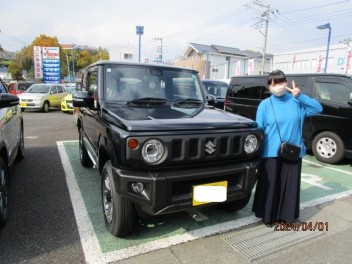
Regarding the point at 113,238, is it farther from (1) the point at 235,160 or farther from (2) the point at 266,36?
(2) the point at 266,36

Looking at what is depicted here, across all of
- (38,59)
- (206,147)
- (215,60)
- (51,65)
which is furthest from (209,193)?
(215,60)

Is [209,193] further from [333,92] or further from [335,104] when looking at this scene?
[333,92]

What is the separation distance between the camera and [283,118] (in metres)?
3.10

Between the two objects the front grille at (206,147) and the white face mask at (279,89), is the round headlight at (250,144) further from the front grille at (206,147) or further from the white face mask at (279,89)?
the white face mask at (279,89)

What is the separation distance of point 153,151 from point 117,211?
0.76 m

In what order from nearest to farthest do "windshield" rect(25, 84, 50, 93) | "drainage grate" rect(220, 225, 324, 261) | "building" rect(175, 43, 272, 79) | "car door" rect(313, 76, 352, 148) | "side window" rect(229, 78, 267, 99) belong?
1. "drainage grate" rect(220, 225, 324, 261)
2. "car door" rect(313, 76, 352, 148)
3. "side window" rect(229, 78, 267, 99)
4. "windshield" rect(25, 84, 50, 93)
5. "building" rect(175, 43, 272, 79)

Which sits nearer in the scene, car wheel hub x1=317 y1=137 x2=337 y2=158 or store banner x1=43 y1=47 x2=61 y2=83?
car wheel hub x1=317 y1=137 x2=337 y2=158

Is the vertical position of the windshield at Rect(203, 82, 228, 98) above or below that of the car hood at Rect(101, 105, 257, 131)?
above

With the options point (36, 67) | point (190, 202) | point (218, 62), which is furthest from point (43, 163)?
point (218, 62)

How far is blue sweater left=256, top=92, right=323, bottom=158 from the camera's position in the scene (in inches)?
122

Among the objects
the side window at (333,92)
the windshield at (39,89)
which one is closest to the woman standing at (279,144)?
the side window at (333,92)

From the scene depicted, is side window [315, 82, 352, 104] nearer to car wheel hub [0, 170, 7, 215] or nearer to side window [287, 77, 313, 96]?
side window [287, 77, 313, 96]

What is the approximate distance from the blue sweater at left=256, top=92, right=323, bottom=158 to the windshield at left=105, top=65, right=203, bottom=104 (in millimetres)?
1154

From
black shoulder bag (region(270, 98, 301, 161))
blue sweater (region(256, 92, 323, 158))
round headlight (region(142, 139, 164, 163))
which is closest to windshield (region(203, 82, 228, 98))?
blue sweater (region(256, 92, 323, 158))
